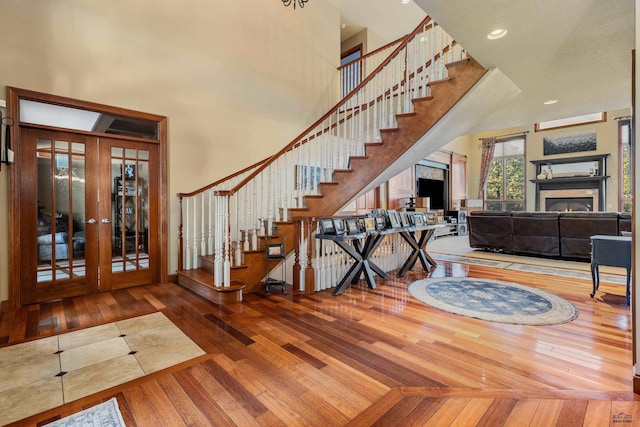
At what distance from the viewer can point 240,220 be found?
4.73 metres

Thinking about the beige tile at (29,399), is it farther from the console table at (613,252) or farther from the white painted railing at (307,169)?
the console table at (613,252)

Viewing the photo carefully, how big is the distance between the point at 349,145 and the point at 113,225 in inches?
134

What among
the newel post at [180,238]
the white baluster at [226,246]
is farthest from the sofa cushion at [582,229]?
the newel post at [180,238]

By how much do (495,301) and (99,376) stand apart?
3571 mm

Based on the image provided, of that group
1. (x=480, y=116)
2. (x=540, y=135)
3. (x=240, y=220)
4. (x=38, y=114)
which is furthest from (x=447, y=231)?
(x=38, y=114)

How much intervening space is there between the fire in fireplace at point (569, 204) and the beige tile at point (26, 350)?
13372 millimetres

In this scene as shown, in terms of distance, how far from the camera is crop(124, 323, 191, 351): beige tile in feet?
7.74

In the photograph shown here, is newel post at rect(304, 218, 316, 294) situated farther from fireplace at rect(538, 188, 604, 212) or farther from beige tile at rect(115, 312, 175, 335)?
fireplace at rect(538, 188, 604, 212)

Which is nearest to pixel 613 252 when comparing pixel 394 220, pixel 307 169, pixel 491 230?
pixel 394 220

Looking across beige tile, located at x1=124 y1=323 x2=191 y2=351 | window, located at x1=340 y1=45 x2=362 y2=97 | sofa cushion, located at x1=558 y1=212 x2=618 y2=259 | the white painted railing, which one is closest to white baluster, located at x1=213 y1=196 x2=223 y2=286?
the white painted railing

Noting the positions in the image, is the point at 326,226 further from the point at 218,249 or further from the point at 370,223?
the point at 218,249

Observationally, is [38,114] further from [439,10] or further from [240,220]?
[439,10]

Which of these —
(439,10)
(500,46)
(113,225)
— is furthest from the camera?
(113,225)

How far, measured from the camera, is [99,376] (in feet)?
6.31
